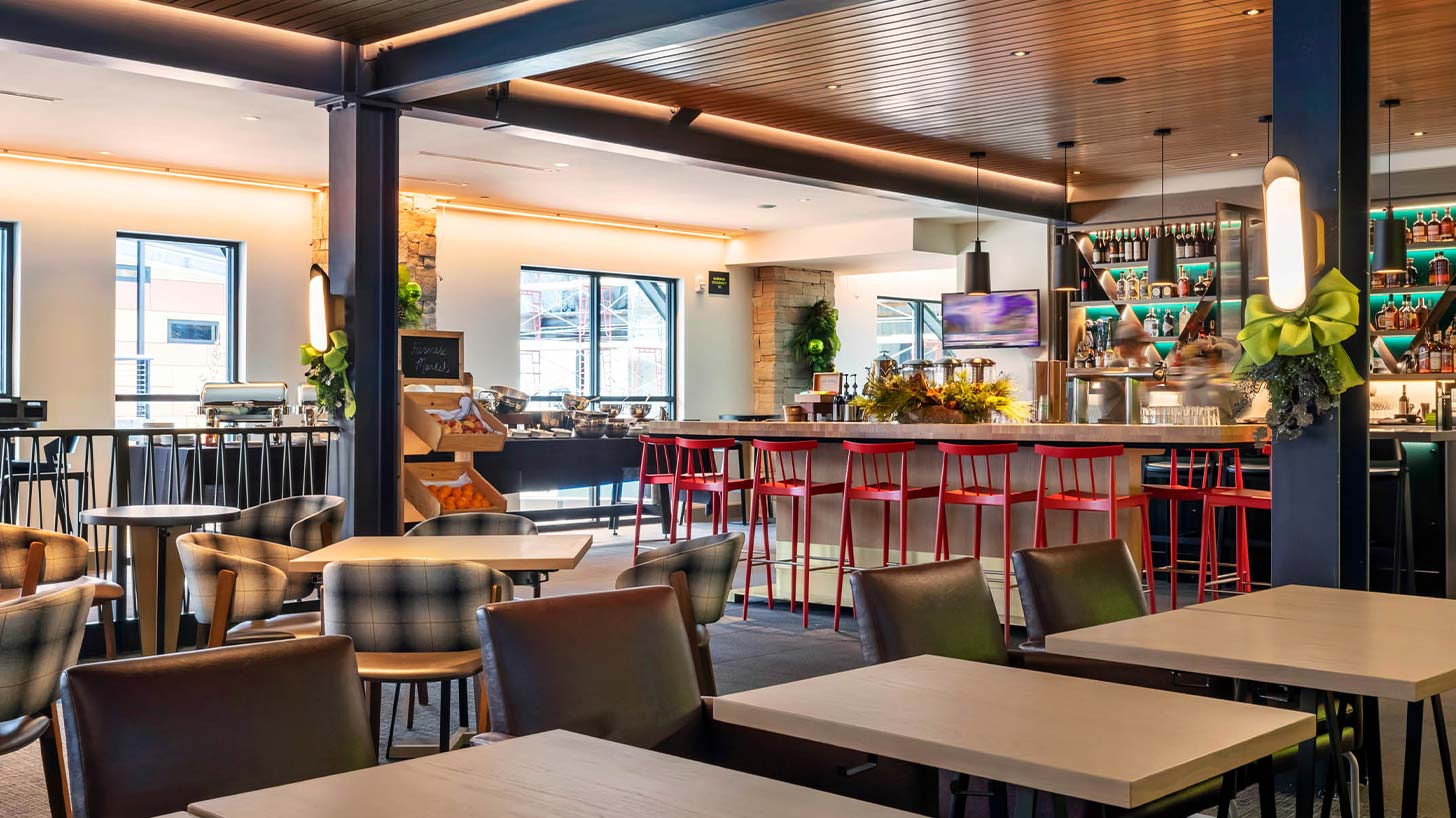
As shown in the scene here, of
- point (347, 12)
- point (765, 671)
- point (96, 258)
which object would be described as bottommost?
point (765, 671)

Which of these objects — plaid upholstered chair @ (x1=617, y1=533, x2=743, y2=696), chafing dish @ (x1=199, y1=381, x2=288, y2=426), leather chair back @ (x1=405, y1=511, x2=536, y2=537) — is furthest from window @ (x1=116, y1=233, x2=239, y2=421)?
plaid upholstered chair @ (x1=617, y1=533, x2=743, y2=696)

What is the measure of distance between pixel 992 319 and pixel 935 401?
5.18 m

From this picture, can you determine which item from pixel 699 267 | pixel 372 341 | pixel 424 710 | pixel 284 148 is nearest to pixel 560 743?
pixel 424 710

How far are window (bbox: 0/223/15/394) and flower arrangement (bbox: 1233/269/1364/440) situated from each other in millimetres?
9445

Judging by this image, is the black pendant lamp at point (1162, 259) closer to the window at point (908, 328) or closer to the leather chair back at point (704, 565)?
the leather chair back at point (704, 565)

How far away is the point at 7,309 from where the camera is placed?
10188 millimetres

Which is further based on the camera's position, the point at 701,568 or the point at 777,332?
the point at 777,332

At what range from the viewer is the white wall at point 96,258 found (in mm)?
10203

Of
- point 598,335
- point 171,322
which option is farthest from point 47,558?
point 598,335

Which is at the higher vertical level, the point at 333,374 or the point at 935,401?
the point at 333,374

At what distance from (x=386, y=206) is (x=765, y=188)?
4.96m

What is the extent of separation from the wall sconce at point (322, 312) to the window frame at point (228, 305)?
4962 millimetres

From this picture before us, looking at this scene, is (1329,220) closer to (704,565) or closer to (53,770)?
(704,565)

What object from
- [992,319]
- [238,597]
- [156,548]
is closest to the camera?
[238,597]
